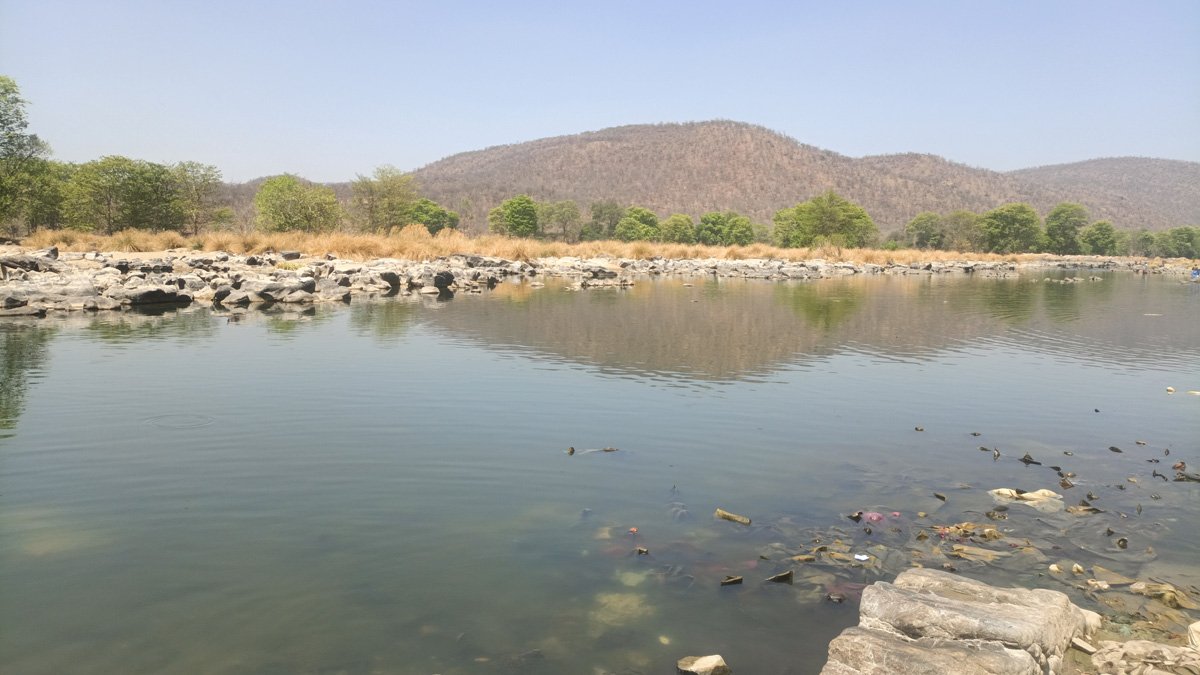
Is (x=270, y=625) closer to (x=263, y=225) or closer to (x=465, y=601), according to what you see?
(x=465, y=601)

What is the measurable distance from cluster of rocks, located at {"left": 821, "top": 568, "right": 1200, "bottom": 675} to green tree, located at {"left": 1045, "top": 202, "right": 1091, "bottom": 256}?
14407 cm

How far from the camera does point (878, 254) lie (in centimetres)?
7762

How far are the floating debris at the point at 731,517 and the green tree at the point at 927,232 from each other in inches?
5279

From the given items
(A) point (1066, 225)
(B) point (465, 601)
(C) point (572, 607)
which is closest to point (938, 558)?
(C) point (572, 607)

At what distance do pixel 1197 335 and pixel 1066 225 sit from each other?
12119 centimetres

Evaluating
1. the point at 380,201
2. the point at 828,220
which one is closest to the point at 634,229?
the point at 828,220

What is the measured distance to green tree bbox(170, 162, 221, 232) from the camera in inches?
2539

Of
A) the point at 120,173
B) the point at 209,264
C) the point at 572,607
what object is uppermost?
the point at 120,173

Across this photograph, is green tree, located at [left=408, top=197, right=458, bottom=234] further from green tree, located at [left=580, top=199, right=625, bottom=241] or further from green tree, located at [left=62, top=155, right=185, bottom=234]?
green tree, located at [left=62, top=155, right=185, bottom=234]

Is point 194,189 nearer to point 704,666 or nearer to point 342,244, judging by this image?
point 342,244

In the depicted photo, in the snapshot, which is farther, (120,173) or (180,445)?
(120,173)

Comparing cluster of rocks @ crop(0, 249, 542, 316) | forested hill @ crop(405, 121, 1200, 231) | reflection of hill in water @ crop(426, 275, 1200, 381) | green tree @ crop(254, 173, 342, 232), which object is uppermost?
forested hill @ crop(405, 121, 1200, 231)

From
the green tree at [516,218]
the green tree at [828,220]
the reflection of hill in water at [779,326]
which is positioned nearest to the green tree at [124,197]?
the reflection of hill in water at [779,326]

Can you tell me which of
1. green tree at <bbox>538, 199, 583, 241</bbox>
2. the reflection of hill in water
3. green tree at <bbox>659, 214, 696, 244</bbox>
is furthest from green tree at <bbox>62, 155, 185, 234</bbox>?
green tree at <bbox>659, 214, 696, 244</bbox>
